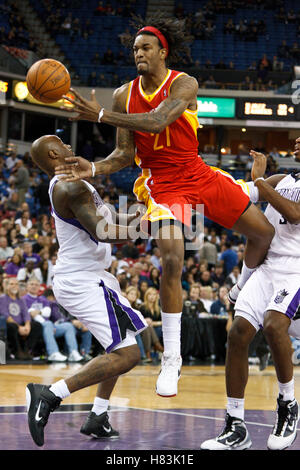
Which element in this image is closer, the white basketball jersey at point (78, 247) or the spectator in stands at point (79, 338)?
the white basketball jersey at point (78, 247)

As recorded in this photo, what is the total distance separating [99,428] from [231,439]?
1058mm

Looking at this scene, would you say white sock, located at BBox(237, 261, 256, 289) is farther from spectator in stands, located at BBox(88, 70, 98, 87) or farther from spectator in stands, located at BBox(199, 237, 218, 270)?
spectator in stands, located at BBox(88, 70, 98, 87)

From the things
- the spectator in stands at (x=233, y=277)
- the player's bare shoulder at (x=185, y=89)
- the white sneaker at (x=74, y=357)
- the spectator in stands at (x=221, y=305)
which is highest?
the player's bare shoulder at (x=185, y=89)

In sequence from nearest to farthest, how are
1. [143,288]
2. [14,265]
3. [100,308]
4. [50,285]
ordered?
[100,308], [50,285], [143,288], [14,265]

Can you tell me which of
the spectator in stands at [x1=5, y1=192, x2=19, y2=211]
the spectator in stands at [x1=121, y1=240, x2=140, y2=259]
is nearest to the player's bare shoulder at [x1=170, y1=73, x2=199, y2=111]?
the spectator in stands at [x1=121, y1=240, x2=140, y2=259]

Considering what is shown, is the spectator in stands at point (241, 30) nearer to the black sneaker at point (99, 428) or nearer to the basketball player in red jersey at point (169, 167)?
the basketball player in red jersey at point (169, 167)

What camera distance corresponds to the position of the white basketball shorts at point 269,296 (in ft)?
17.8

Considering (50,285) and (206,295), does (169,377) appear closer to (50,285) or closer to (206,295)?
(50,285)

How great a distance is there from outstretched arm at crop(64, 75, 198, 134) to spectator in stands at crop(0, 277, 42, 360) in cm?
622

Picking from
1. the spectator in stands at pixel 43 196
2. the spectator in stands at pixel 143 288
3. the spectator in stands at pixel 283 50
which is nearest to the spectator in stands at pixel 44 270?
the spectator in stands at pixel 143 288

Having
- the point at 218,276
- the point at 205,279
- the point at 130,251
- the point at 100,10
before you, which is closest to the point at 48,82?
the point at 205,279

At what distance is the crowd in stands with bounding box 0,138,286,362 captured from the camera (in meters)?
11.1

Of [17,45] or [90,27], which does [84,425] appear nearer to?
[17,45]

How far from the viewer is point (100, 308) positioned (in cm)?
566
